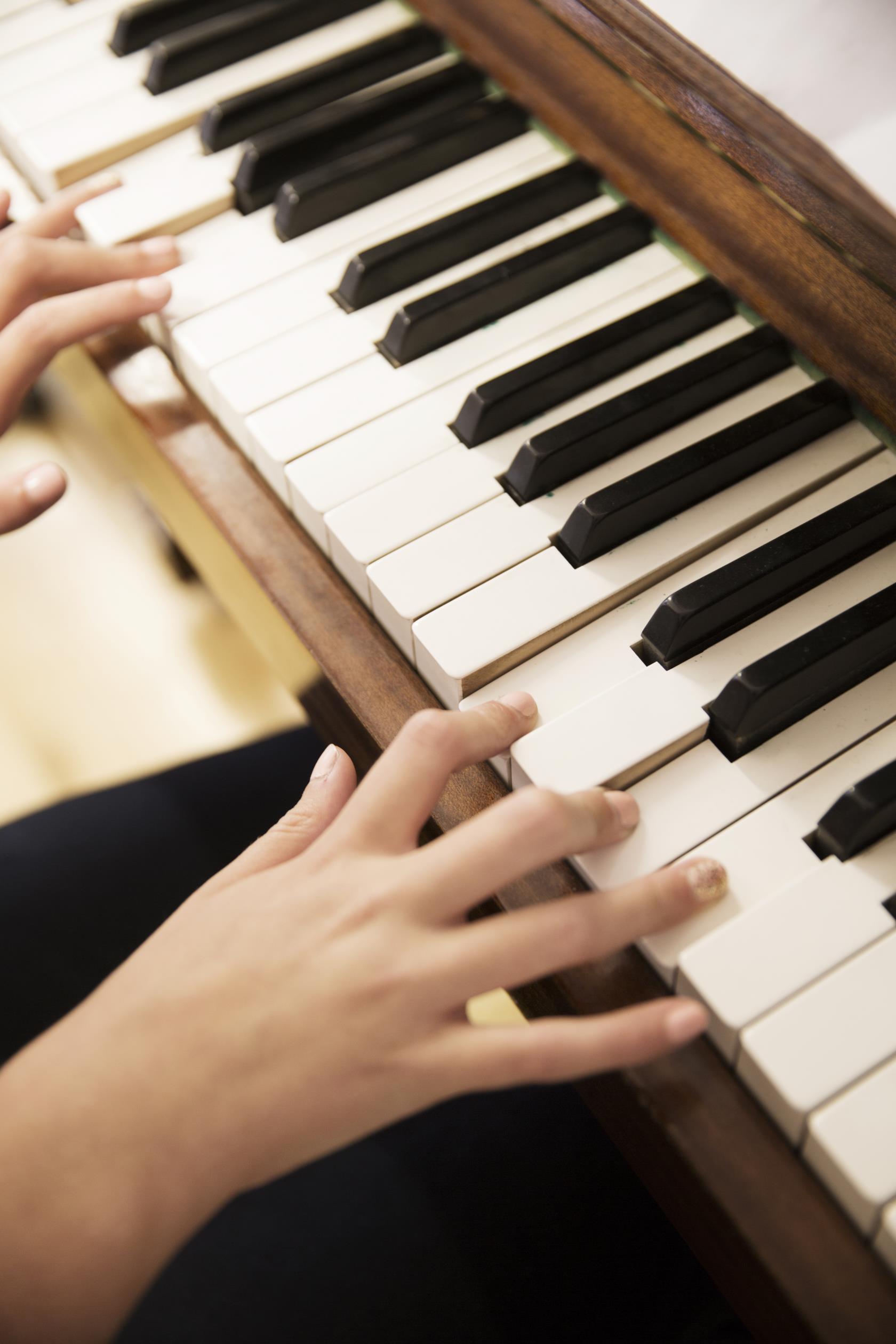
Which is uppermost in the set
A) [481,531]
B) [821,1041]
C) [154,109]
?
[154,109]

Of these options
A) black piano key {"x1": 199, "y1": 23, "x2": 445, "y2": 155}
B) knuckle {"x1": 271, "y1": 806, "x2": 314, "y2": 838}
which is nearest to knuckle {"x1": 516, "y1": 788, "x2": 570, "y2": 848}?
knuckle {"x1": 271, "y1": 806, "x2": 314, "y2": 838}

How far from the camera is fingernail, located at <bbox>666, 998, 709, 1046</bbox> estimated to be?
0.70m

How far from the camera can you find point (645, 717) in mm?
825

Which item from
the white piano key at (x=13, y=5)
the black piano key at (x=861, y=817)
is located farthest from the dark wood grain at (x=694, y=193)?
the white piano key at (x=13, y=5)

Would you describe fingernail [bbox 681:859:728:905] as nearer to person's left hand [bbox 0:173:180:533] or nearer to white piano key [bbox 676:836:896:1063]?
white piano key [bbox 676:836:896:1063]

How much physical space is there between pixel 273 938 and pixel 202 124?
0.94 m

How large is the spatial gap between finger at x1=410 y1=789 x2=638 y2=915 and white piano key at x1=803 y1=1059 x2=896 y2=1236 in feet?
0.74

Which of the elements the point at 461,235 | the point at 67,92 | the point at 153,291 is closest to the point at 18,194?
the point at 67,92

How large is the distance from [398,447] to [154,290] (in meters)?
0.32

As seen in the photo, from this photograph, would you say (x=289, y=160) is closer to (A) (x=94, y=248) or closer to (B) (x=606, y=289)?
(A) (x=94, y=248)

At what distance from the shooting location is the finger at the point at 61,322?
1.10m

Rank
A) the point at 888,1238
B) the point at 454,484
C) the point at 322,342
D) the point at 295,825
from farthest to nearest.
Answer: the point at 322,342, the point at 454,484, the point at 295,825, the point at 888,1238

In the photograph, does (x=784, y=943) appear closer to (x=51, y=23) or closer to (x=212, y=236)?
(x=212, y=236)

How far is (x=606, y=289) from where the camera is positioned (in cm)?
109
